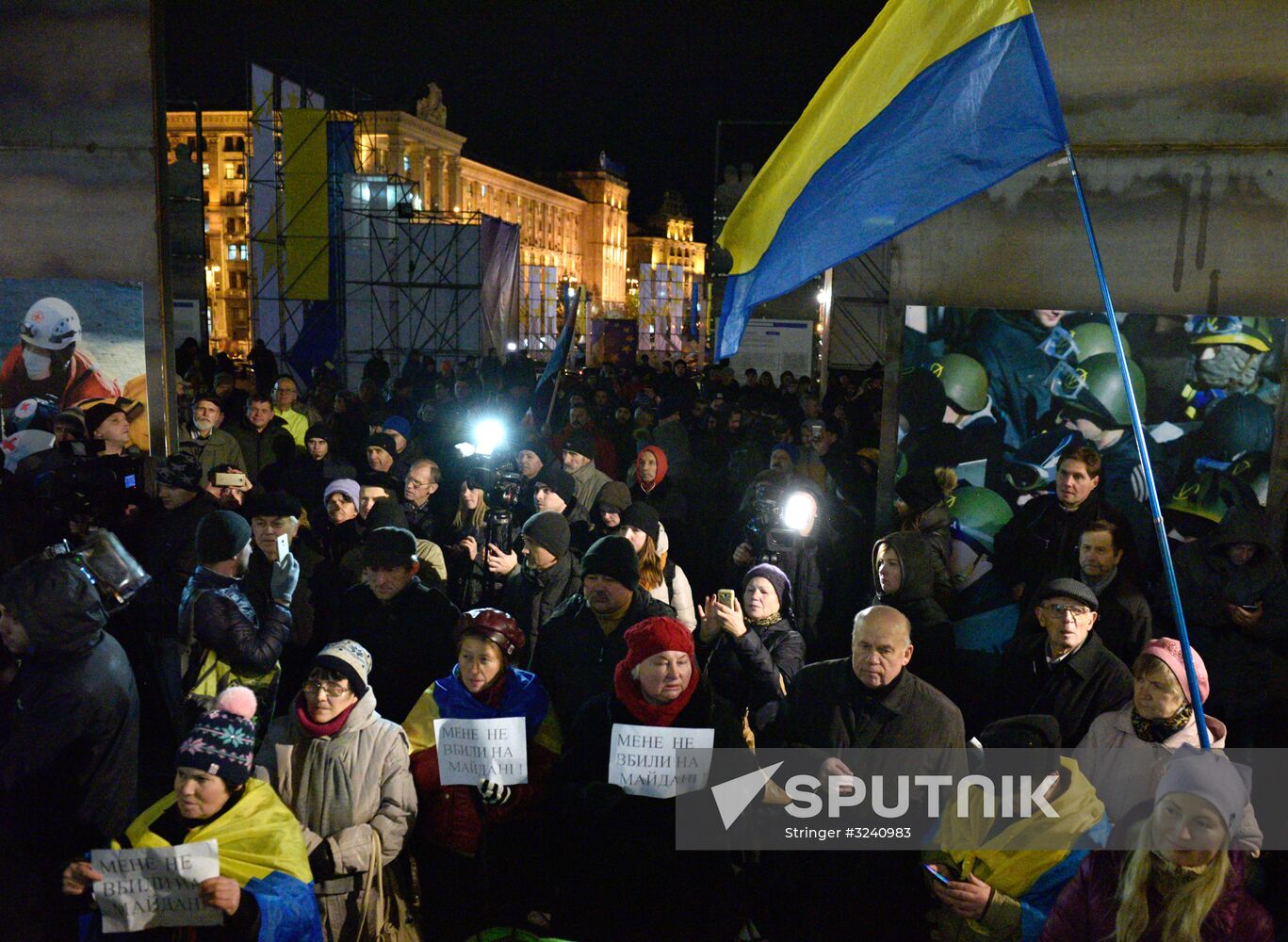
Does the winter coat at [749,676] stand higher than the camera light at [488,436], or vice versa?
the camera light at [488,436]

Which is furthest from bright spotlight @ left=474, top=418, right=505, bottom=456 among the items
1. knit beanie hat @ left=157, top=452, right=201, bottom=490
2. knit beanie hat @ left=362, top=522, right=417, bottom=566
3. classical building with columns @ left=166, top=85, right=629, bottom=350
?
classical building with columns @ left=166, top=85, right=629, bottom=350

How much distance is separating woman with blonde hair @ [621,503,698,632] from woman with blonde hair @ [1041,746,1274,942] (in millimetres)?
3173

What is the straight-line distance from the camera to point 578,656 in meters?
5.07

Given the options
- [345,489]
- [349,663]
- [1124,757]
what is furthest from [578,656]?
[345,489]

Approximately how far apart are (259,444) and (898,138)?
6.98 metres

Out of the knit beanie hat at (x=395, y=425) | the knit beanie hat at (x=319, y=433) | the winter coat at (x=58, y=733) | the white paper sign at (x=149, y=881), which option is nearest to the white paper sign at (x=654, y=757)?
the white paper sign at (x=149, y=881)

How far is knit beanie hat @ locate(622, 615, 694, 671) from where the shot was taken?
411cm

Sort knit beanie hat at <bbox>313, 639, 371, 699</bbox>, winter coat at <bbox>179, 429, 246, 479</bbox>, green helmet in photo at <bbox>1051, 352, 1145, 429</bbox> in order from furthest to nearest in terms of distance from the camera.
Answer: winter coat at <bbox>179, 429, 246, 479</bbox> < green helmet in photo at <bbox>1051, 352, 1145, 429</bbox> < knit beanie hat at <bbox>313, 639, 371, 699</bbox>

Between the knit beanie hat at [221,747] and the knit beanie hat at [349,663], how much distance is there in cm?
40

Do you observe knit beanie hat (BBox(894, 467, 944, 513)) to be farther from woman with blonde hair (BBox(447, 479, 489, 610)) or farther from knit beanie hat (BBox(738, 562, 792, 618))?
woman with blonde hair (BBox(447, 479, 489, 610))

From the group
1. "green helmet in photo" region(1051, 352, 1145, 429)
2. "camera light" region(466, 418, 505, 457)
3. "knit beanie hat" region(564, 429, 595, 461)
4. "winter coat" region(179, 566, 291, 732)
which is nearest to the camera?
"winter coat" region(179, 566, 291, 732)

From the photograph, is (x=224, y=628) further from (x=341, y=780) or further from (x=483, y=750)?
(x=483, y=750)

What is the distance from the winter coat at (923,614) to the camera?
557 centimetres

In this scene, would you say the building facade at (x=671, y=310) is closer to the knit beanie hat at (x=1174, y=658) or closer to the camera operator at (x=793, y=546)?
the camera operator at (x=793, y=546)
